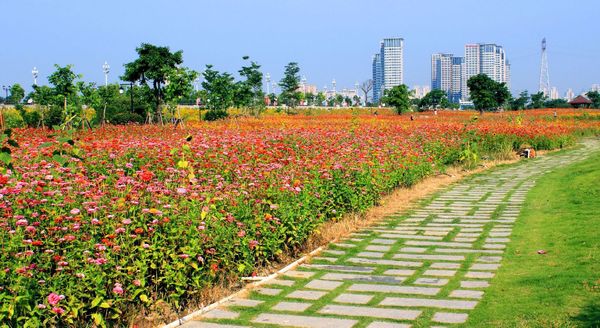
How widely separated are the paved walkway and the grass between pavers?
164 millimetres

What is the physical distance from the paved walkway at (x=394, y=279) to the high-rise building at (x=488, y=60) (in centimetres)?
16004

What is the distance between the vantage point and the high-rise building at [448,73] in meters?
177

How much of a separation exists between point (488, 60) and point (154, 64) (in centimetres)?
14986

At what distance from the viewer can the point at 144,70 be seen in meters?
29.2

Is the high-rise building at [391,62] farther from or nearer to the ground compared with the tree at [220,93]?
farther from the ground

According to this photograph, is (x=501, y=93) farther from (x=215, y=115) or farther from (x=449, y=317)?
(x=449, y=317)

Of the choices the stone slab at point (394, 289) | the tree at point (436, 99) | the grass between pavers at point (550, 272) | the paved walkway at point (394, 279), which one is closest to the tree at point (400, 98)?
the tree at point (436, 99)

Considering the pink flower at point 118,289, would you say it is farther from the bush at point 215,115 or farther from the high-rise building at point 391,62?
the high-rise building at point 391,62

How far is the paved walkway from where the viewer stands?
4.55 meters

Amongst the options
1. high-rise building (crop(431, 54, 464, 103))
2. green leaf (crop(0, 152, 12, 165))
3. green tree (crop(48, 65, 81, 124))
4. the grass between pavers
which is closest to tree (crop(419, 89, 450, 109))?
green tree (crop(48, 65, 81, 124))

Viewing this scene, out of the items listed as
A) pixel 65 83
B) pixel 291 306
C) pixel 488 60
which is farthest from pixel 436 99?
pixel 488 60

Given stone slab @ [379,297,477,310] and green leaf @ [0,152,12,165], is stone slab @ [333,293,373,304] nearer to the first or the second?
stone slab @ [379,297,477,310]

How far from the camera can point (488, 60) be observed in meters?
165

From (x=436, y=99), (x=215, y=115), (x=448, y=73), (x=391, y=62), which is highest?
(x=391, y=62)
